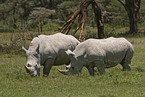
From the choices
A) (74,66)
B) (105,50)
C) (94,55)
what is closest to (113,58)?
(105,50)

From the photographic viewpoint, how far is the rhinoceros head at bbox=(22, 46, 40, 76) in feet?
33.1

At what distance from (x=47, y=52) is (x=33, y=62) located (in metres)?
0.68

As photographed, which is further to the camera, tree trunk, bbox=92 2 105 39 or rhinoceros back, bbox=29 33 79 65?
tree trunk, bbox=92 2 105 39

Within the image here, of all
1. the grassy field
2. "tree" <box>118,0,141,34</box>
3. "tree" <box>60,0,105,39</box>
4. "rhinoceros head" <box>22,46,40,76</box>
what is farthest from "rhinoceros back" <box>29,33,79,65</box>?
"tree" <box>118,0,141,34</box>

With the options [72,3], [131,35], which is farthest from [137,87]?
[72,3]

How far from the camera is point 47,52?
10648mm

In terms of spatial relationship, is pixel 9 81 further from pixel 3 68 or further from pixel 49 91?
pixel 3 68

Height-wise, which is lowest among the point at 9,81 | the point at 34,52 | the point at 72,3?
the point at 72,3

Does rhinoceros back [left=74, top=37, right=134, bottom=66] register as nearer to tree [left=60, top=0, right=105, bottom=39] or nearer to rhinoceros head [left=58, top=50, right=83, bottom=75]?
rhinoceros head [left=58, top=50, right=83, bottom=75]

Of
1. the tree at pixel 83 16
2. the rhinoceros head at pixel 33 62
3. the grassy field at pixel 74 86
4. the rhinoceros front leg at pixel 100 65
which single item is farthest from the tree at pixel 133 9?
the rhinoceros head at pixel 33 62

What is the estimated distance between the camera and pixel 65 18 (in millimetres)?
34969

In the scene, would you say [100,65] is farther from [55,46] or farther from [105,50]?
[55,46]

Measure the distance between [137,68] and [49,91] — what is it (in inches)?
192

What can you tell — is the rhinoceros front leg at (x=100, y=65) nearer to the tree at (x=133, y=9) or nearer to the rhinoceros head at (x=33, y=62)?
the rhinoceros head at (x=33, y=62)
